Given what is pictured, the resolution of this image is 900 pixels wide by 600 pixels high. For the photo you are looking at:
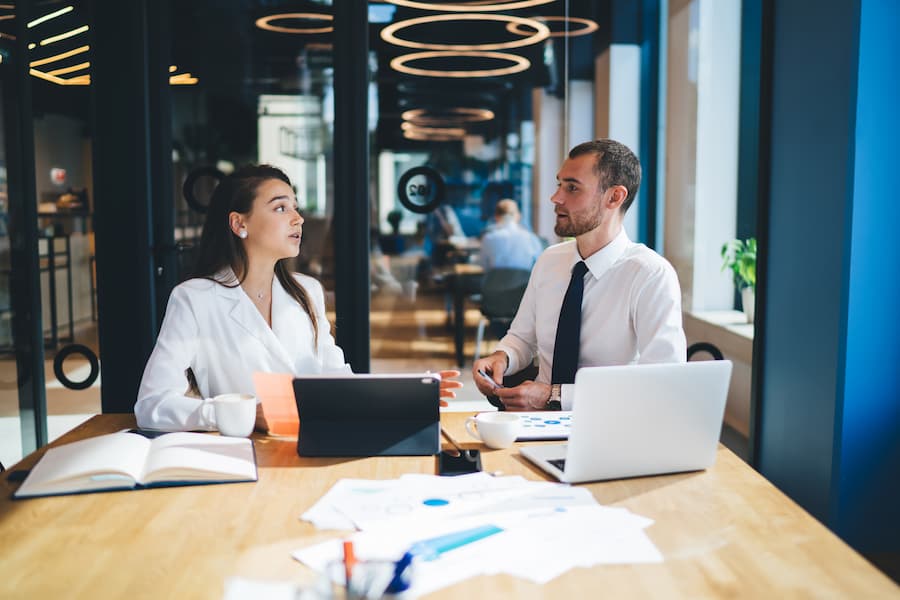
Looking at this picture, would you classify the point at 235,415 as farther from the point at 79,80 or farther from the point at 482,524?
the point at 79,80

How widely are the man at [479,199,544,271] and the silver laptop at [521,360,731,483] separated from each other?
3.10 m

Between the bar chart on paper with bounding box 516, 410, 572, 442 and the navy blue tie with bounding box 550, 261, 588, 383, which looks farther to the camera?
the navy blue tie with bounding box 550, 261, 588, 383

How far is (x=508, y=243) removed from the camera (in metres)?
4.89

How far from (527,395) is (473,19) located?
249 cm

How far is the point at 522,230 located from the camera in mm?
4848

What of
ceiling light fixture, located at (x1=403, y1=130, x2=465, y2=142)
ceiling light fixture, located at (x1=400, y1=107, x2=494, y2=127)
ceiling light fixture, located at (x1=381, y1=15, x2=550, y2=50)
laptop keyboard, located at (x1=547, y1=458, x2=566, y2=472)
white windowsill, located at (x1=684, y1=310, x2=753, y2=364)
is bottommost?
white windowsill, located at (x1=684, y1=310, x2=753, y2=364)

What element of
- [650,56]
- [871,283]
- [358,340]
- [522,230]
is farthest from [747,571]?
[650,56]

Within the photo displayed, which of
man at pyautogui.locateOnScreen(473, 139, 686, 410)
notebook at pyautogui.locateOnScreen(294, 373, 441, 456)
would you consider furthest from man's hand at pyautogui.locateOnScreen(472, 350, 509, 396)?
notebook at pyautogui.locateOnScreen(294, 373, 441, 456)

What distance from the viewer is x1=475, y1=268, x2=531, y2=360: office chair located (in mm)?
5070

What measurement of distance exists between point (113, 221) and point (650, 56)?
388cm

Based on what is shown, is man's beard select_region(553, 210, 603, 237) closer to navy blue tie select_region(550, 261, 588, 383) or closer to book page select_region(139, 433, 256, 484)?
navy blue tie select_region(550, 261, 588, 383)

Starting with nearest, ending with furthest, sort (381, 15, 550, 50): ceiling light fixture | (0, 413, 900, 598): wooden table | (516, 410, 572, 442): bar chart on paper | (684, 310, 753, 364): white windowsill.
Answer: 1. (0, 413, 900, 598): wooden table
2. (516, 410, 572, 442): bar chart on paper
3. (381, 15, 550, 50): ceiling light fixture
4. (684, 310, 753, 364): white windowsill

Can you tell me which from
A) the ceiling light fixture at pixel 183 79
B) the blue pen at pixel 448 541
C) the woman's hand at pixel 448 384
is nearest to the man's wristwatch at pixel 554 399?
the woman's hand at pixel 448 384

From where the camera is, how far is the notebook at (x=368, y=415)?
5.72 ft
